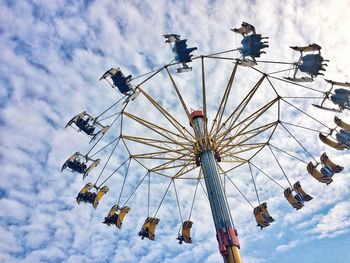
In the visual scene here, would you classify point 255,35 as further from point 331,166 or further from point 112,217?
point 112,217

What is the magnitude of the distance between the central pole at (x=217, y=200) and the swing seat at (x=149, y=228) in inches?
250

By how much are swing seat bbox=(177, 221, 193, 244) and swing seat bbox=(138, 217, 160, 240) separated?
2.23 metres

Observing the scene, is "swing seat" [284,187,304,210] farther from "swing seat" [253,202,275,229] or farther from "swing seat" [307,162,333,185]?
"swing seat" [307,162,333,185]

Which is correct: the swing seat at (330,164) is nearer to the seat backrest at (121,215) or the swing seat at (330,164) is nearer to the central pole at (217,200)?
the central pole at (217,200)

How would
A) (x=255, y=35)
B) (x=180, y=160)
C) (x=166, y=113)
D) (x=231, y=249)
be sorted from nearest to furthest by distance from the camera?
(x=231, y=249) < (x=255, y=35) < (x=166, y=113) < (x=180, y=160)

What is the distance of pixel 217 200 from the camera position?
18.9 m

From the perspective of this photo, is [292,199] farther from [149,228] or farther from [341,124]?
[149,228]

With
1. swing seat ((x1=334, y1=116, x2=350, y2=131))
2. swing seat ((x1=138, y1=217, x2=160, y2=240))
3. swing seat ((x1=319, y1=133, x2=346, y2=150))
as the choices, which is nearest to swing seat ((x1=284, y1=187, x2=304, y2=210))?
swing seat ((x1=319, y1=133, x2=346, y2=150))

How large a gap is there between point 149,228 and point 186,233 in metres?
2.99

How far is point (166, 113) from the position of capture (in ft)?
71.4

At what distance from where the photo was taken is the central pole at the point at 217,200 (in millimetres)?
17062

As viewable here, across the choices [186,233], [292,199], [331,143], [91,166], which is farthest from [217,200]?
[91,166]

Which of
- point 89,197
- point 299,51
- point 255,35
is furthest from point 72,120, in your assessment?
point 299,51

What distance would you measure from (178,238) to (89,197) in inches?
319
